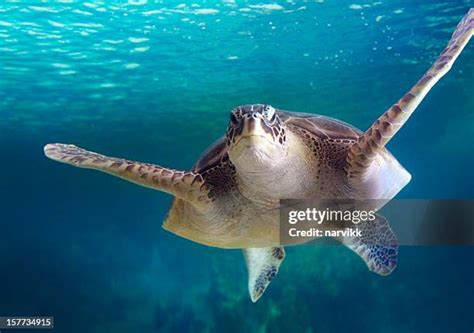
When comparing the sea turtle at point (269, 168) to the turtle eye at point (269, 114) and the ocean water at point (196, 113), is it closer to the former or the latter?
the turtle eye at point (269, 114)

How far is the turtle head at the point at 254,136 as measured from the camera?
70.4 inches

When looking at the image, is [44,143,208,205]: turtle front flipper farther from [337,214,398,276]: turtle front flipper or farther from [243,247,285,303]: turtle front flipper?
[243,247,285,303]: turtle front flipper

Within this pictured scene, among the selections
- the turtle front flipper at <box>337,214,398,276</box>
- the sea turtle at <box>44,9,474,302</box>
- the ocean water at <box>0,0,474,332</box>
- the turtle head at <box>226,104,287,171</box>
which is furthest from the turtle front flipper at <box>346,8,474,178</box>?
the ocean water at <box>0,0,474,332</box>

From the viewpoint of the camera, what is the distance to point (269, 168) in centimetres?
212

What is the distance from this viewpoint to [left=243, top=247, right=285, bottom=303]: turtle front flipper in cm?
385

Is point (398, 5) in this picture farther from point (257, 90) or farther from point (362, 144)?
point (362, 144)

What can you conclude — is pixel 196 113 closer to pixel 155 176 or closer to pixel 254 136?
pixel 155 176

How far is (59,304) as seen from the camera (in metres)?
12.5

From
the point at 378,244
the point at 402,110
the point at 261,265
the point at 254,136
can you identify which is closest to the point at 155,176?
the point at 254,136

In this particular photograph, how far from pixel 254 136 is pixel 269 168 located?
1.15 ft

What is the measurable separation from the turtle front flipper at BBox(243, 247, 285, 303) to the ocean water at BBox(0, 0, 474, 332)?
13.8 feet

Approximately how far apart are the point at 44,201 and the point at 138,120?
32.4 ft

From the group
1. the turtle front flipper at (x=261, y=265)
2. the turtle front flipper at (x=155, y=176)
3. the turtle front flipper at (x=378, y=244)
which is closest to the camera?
the turtle front flipper at (x=155, y=176)

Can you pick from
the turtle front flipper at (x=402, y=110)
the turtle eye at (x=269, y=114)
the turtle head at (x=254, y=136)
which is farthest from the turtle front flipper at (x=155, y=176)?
the turtle front flipper at (x=402, y=110)
